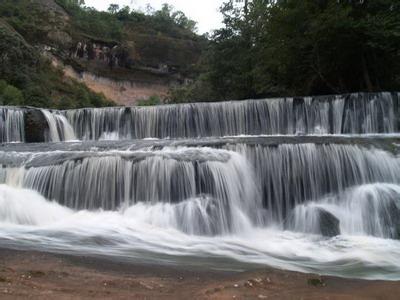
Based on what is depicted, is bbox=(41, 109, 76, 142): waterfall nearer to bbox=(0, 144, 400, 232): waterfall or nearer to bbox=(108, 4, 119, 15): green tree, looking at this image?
bbox=(0, 144, 400, 232): waterfall

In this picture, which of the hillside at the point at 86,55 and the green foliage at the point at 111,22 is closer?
the hillside at the point at 86,55

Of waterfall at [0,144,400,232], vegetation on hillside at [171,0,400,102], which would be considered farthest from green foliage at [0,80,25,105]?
waterfall at [0,144,400,232]

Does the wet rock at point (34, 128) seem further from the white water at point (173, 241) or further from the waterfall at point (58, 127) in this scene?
the white water at point (173, 241)

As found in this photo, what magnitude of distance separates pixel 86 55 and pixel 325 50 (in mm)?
42803

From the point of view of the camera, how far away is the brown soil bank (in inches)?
218

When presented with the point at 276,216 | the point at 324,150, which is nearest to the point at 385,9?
the point at 324,150

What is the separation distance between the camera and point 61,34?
183 ft

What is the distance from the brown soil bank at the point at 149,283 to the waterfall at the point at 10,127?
14066 millimetres

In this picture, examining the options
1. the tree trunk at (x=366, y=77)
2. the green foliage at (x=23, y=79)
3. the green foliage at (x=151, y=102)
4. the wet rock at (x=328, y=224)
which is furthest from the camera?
the green foliage at (x=151, y=102)

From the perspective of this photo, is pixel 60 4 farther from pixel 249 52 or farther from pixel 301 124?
pixel 301 124

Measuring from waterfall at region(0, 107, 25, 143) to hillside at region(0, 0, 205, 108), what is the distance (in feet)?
40.1

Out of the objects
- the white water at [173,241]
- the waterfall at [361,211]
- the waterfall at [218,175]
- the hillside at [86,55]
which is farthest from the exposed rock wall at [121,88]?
the waterfall at [361,211]

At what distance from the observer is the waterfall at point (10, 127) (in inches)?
794

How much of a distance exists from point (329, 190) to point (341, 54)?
1119cm
